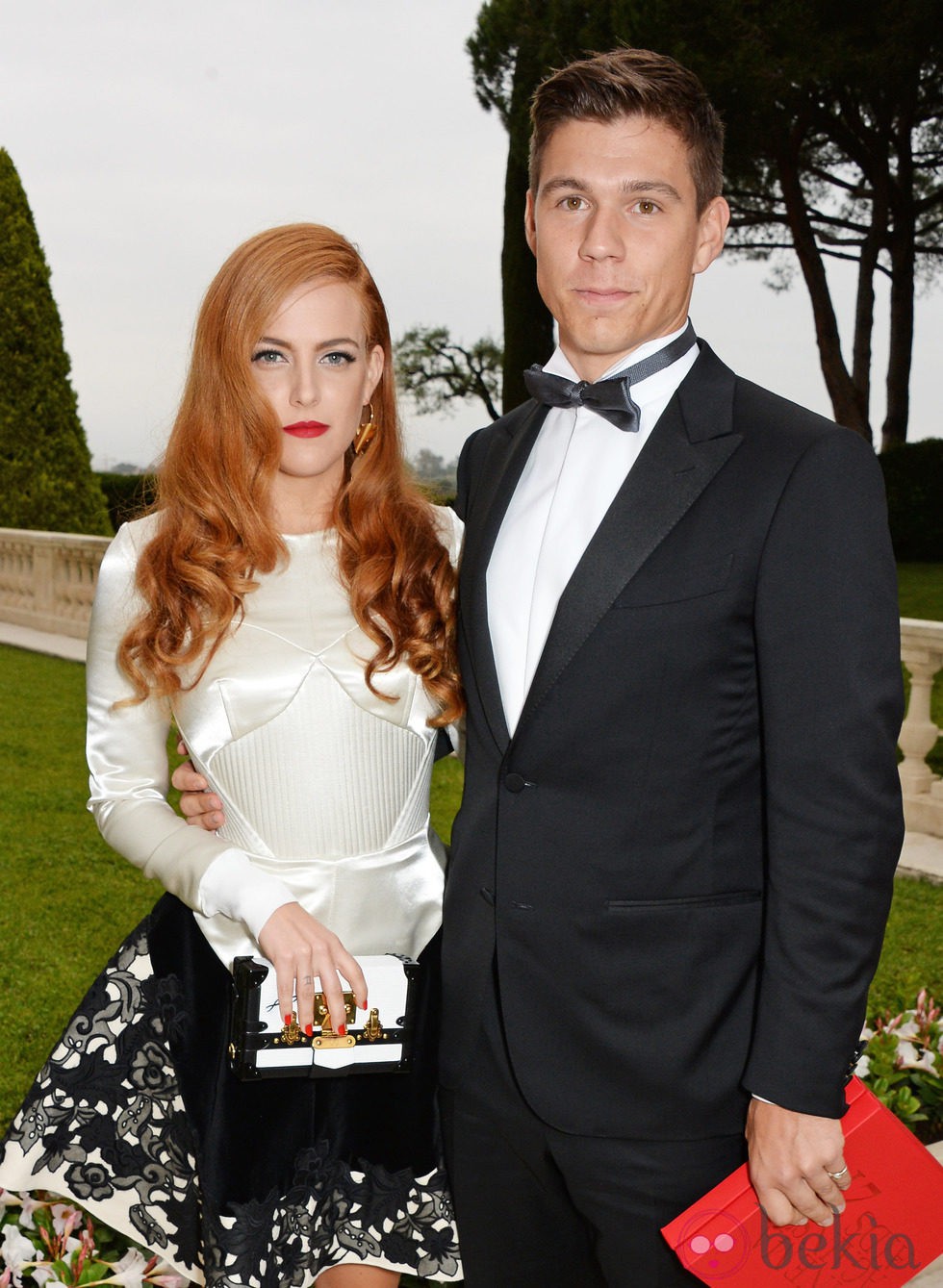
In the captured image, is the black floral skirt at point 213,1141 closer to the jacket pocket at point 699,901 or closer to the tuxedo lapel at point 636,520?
the jacket pocket at point 699,901

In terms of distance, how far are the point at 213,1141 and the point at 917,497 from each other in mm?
17574

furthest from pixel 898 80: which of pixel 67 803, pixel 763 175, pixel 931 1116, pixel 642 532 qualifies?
pixel 642 532

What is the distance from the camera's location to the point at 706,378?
197cm

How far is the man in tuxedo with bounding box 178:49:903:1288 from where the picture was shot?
68.4 inches

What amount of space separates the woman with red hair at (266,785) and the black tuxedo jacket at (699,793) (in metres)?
0.24

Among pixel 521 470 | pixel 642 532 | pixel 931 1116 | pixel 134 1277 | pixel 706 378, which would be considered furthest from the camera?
pixel 931 1116

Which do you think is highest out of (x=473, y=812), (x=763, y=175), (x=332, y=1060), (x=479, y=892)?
(x=763, y=175)

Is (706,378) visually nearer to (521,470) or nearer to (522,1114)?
(521,470)

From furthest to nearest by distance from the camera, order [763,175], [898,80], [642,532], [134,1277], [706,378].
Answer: [763,175] < [898,80] < [134,1277] < [706,378] < [642,532]

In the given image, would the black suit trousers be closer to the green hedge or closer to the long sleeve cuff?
the long sleeve cuff

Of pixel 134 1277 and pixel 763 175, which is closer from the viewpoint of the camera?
pixel 134 1277

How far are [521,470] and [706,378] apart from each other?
368 mm

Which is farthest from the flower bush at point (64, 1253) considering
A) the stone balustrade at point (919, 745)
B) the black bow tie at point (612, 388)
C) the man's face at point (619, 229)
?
the stone balustrade at point (919, 745)

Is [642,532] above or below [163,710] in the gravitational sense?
above
